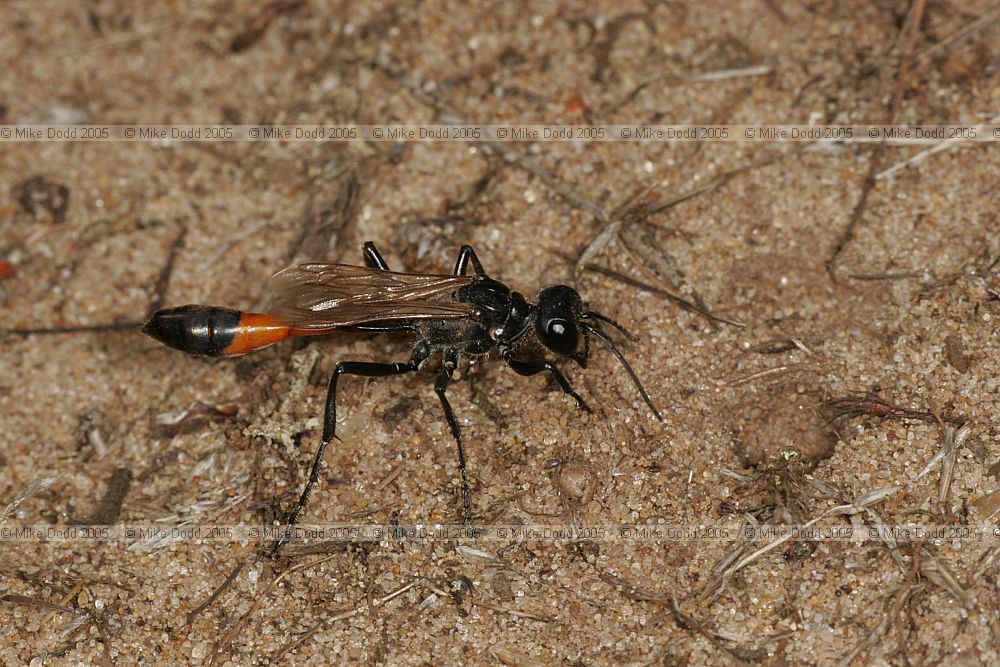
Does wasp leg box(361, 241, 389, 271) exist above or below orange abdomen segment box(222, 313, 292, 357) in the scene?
above

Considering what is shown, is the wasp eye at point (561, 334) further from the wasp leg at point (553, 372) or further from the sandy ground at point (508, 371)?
the sandy ground at point (508, 371)

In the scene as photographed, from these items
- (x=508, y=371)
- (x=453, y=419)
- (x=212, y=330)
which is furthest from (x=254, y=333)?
(x=508, y=371)

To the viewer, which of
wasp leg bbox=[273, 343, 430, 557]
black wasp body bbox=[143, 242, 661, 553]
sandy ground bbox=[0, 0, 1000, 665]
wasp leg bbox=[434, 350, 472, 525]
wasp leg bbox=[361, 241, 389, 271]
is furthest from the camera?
wasp leg bbox=[361, 241, 389, 271]

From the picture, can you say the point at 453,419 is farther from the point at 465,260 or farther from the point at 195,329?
the point at 195,329

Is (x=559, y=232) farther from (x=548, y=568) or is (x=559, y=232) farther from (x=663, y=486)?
(x=548, y=568)

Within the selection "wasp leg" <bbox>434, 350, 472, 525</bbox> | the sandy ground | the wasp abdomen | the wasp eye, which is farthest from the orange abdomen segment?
the wasp eye

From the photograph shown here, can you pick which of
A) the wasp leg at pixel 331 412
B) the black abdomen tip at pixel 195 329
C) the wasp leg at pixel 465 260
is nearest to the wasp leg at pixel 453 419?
the wasp leg at pixel 331 412

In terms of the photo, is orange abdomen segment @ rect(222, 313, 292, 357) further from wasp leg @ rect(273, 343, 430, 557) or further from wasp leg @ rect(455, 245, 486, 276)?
wasp leg @ rect(455, 245, 486, 276)
